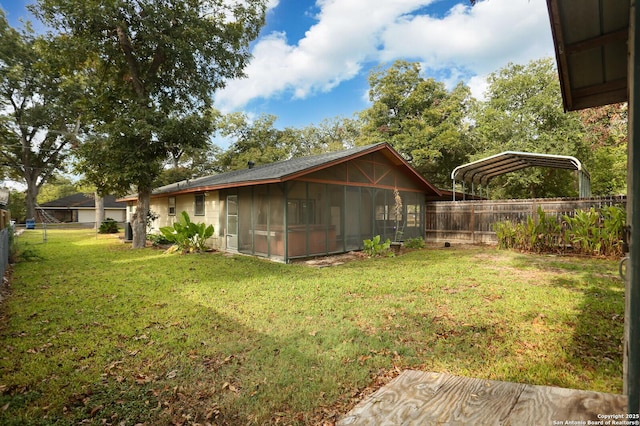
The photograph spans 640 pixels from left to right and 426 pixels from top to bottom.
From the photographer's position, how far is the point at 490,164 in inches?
522

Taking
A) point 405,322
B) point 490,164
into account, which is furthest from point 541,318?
point 490,164

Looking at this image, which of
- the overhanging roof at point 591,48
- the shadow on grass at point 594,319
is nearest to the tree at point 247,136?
the shadow on grass at point 594,319

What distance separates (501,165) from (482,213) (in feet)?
7.80

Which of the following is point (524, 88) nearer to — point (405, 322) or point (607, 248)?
point (607, 248)

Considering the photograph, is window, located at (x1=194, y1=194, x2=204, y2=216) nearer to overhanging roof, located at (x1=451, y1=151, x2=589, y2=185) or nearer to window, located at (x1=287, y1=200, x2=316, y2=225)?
window, located at (x1=287, y1=200, x2=316, y2=225)

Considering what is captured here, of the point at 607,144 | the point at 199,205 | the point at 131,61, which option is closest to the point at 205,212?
the point at 199,205

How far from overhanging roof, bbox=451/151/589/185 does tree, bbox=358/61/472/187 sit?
687 cm

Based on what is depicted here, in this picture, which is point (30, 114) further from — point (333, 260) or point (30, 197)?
point (333, 260)

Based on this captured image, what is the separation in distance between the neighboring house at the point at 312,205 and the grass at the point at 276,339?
2.63 m

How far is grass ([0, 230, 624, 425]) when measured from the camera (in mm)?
2676

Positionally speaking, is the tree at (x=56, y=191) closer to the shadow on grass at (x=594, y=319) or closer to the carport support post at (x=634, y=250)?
the shadow on grass at (x=594, y=319)

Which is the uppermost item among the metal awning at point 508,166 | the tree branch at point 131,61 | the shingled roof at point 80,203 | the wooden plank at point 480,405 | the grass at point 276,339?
the tree branch at point 131,61

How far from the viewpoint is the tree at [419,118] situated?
22.2m

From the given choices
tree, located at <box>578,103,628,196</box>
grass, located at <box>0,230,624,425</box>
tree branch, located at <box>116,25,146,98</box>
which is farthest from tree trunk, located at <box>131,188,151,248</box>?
tree, located at <box>578,103,628,196</box>
